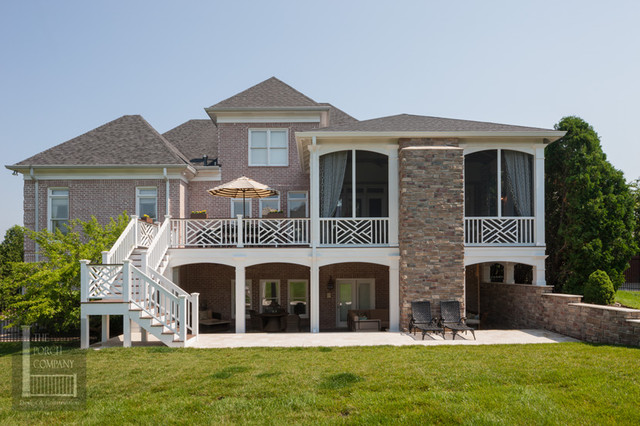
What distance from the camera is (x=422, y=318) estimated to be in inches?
514

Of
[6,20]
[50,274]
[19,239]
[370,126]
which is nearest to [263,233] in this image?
[370,126]

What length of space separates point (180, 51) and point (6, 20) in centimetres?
480

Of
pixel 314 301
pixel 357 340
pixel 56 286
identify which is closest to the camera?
pixel 357 340

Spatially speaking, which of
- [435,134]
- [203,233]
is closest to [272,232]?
[203,233]

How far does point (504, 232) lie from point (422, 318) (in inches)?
156

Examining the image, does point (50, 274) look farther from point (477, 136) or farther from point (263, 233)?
point (477, 136)

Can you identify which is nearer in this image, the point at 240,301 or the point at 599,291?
the point at 599,291

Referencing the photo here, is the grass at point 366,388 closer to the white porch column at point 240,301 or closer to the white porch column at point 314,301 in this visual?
the white porch column at point 314,301

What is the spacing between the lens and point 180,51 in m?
14.3

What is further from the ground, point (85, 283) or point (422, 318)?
point (85, 283)

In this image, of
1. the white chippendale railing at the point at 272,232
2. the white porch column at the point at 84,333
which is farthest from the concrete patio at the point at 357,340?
the white chippendale railing at the point at 272,232

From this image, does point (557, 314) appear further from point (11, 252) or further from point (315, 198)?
point (11, 252)

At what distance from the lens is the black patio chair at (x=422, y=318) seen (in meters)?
12.7

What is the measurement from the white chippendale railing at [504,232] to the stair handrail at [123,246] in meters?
9.85
